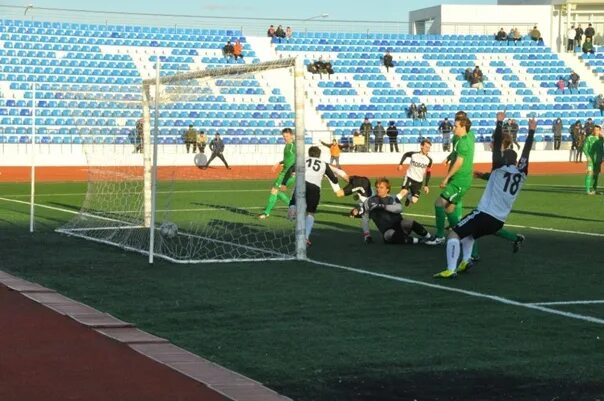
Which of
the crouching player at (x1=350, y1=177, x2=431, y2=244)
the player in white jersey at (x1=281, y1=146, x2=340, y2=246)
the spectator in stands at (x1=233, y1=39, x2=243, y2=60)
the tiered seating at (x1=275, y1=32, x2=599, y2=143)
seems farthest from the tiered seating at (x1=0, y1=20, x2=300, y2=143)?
the crouching player at (x1=350, y1=177, x2=431, y2=244)

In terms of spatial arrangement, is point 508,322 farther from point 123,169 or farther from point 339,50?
point 339,50

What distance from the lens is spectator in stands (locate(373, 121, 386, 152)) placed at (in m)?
50.5

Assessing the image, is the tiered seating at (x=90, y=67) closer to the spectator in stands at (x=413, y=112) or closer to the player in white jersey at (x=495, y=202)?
the spectator in stands at (x=413, y=112)

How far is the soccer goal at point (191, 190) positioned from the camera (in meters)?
Answer: 15.4

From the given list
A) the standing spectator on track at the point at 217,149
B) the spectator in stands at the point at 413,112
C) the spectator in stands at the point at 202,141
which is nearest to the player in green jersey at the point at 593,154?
the standing spectator on track at the point at 217,149

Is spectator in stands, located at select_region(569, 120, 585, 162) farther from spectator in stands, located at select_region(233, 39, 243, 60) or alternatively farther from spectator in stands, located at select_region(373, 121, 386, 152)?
spectator in stands, located at select_region(233, 39, 243, 60)

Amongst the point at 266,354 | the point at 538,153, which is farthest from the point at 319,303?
the point at 538,153

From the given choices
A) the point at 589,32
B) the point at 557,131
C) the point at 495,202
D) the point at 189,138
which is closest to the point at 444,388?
the point at 495,202

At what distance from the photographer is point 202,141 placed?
33.6 meters

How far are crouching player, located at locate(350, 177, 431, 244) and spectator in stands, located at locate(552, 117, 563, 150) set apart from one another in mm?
36941

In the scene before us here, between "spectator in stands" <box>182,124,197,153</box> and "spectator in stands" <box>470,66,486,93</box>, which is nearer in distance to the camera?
"spectator in stands" <box>182,124,197,153</box>

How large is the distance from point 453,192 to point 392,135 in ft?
115

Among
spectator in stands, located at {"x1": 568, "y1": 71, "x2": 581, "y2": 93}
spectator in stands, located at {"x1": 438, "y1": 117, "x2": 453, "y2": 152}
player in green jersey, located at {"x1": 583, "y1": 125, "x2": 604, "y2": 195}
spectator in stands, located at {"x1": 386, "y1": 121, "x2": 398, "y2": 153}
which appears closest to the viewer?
player in green jersey, located at {"x1": 583, "y1": 125, "x2": 604, "y2": 195}

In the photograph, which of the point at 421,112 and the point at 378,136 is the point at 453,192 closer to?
the point at 378,136
